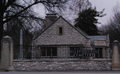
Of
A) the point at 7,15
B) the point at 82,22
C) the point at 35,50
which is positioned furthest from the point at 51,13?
the point at 82,22

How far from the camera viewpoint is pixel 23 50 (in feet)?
59.6

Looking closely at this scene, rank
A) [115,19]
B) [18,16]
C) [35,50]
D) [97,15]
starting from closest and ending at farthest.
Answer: [35,50] < [18,16] < [115,19] < [97,15]

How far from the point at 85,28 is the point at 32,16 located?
2766 cm

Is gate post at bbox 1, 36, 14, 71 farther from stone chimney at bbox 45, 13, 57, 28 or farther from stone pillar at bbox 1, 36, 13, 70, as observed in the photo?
stone chimney at bbox 45, 13, 57, 28

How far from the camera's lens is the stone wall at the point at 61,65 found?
17.6 metres

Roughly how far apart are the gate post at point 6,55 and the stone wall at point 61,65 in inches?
25.3

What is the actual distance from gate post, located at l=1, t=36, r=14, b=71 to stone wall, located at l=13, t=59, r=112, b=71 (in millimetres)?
644

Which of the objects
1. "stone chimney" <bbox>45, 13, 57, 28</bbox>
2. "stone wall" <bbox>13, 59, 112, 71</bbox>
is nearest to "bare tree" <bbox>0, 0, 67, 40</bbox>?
"stone chimney" <bbox>45, 13, 57, 28</bbox>

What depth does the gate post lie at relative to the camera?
17047mm

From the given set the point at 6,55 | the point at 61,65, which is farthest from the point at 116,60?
the point at 6,55

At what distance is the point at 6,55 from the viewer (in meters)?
17.1

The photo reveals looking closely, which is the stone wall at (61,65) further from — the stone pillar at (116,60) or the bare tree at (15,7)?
the bare tree at (15,7)

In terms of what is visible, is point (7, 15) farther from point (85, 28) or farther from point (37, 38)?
point (85, 28)

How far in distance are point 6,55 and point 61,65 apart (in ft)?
14.9
